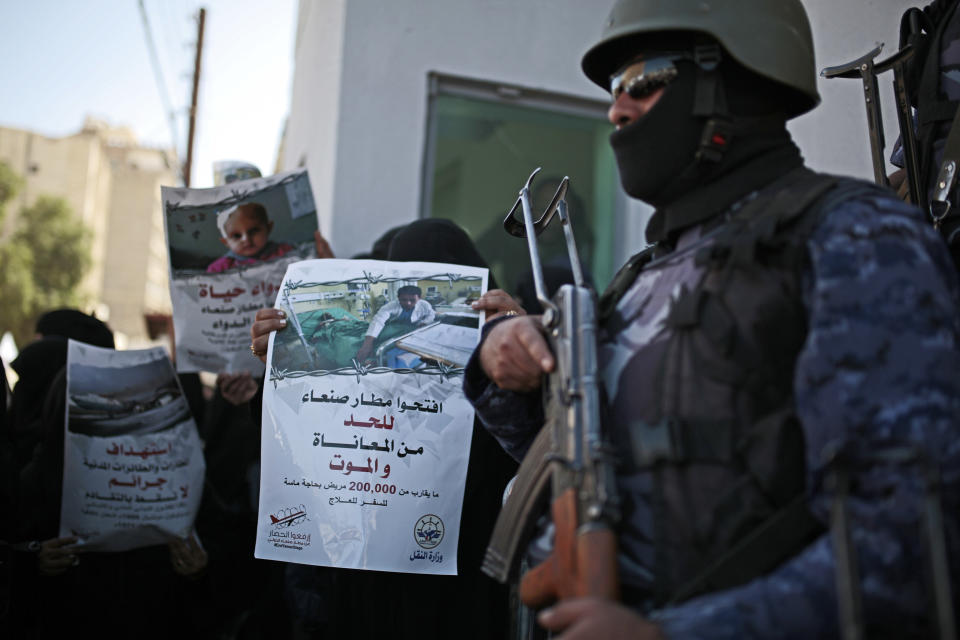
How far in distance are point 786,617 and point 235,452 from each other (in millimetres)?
3352

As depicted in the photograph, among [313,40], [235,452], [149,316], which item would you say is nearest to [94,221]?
[149,316]

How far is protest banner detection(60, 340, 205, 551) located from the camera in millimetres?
2939

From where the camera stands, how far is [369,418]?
2172 mm

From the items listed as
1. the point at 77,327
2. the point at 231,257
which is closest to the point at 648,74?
the point at 231,257

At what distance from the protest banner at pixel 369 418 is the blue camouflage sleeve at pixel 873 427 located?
3.72 ft

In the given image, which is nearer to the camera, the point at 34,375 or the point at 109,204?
the point at 34,375

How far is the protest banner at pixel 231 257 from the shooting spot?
3.13 meters

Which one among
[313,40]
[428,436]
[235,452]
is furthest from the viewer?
[313,40]

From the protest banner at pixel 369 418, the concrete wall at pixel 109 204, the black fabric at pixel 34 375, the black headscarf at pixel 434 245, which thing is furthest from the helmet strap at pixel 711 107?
the concrete wall at pixel 109 204

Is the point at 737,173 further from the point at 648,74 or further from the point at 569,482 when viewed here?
the point at 569,482

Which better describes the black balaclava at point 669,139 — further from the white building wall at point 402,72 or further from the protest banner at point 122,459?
the white building wall at point 402,72

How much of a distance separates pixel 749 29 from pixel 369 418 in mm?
1340

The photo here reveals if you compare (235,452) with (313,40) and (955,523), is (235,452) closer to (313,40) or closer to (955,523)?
(955,523)

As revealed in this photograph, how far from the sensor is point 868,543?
3.30ft
